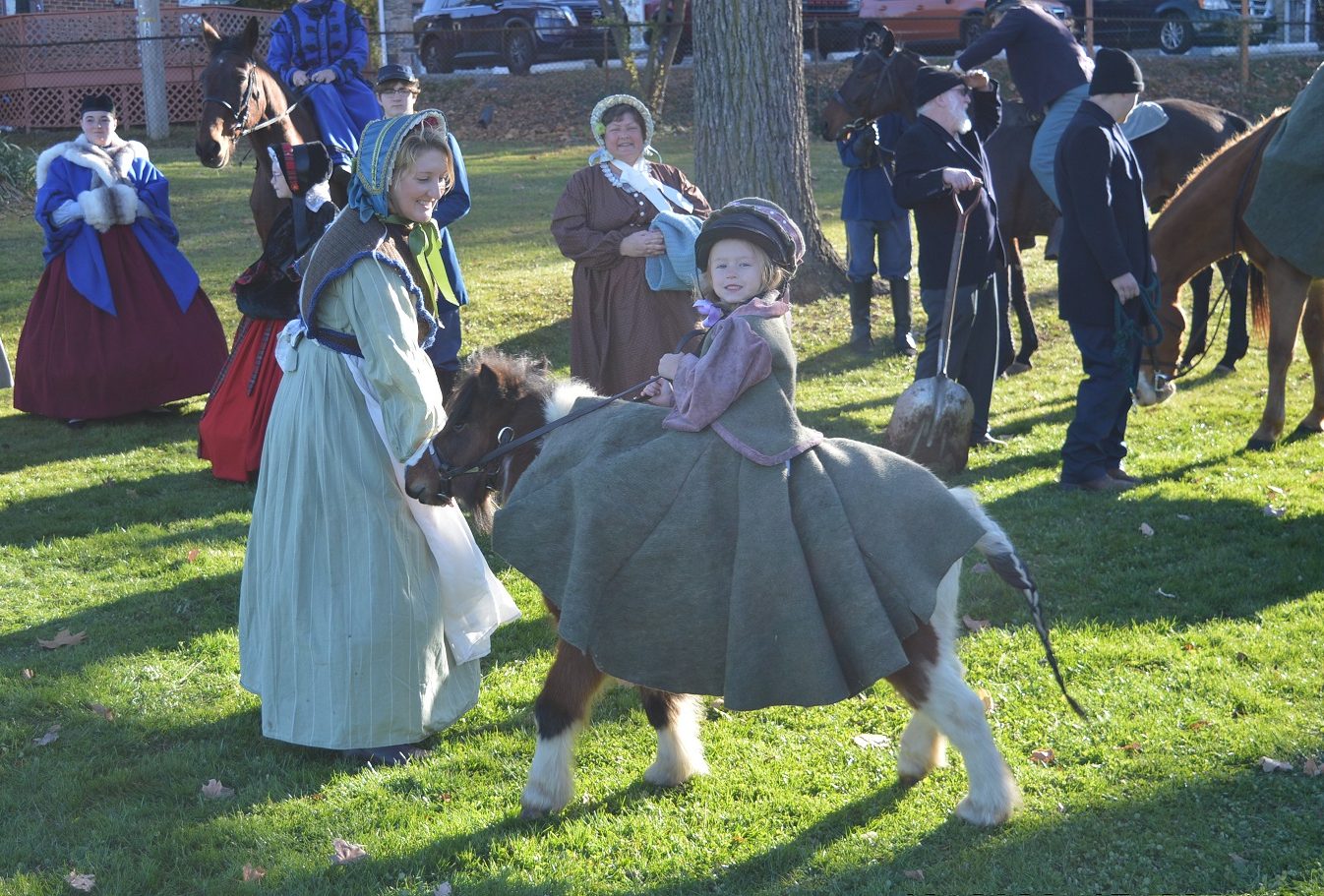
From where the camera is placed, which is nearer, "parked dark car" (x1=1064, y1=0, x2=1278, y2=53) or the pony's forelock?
the pony's forelock

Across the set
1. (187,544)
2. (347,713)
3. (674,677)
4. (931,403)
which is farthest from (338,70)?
(674,677)

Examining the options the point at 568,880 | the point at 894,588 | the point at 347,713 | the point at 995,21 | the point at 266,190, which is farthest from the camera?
the point at 995,21

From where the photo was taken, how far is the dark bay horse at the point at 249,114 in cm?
816

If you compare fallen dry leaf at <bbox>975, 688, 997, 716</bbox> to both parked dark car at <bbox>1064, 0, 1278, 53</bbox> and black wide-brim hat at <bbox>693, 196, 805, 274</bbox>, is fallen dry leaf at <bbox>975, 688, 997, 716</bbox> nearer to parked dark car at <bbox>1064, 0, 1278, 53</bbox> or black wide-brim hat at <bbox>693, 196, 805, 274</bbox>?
black wide-brim hat at <bbox>693, 196, 805, 274</bbox>

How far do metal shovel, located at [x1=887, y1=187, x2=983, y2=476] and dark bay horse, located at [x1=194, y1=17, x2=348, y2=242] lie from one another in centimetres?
417

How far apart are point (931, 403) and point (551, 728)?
3.85m

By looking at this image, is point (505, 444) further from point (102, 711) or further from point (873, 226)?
point (873, 226)

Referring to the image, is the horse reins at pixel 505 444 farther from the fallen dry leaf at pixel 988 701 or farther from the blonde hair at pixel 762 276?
the fallen dry leaf at pixel 988 701

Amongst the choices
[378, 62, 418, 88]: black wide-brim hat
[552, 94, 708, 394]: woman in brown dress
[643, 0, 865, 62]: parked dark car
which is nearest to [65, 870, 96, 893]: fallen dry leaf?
[552, 94, 708, 394]: woman in brown dress

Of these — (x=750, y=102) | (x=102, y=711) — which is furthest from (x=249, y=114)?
(x=102, y=711)

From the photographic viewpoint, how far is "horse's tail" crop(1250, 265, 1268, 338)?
849 centimetres

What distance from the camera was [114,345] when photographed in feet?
29.8

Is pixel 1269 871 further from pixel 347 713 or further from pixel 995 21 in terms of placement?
pixel 995 21

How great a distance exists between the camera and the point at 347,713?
4.34 m
